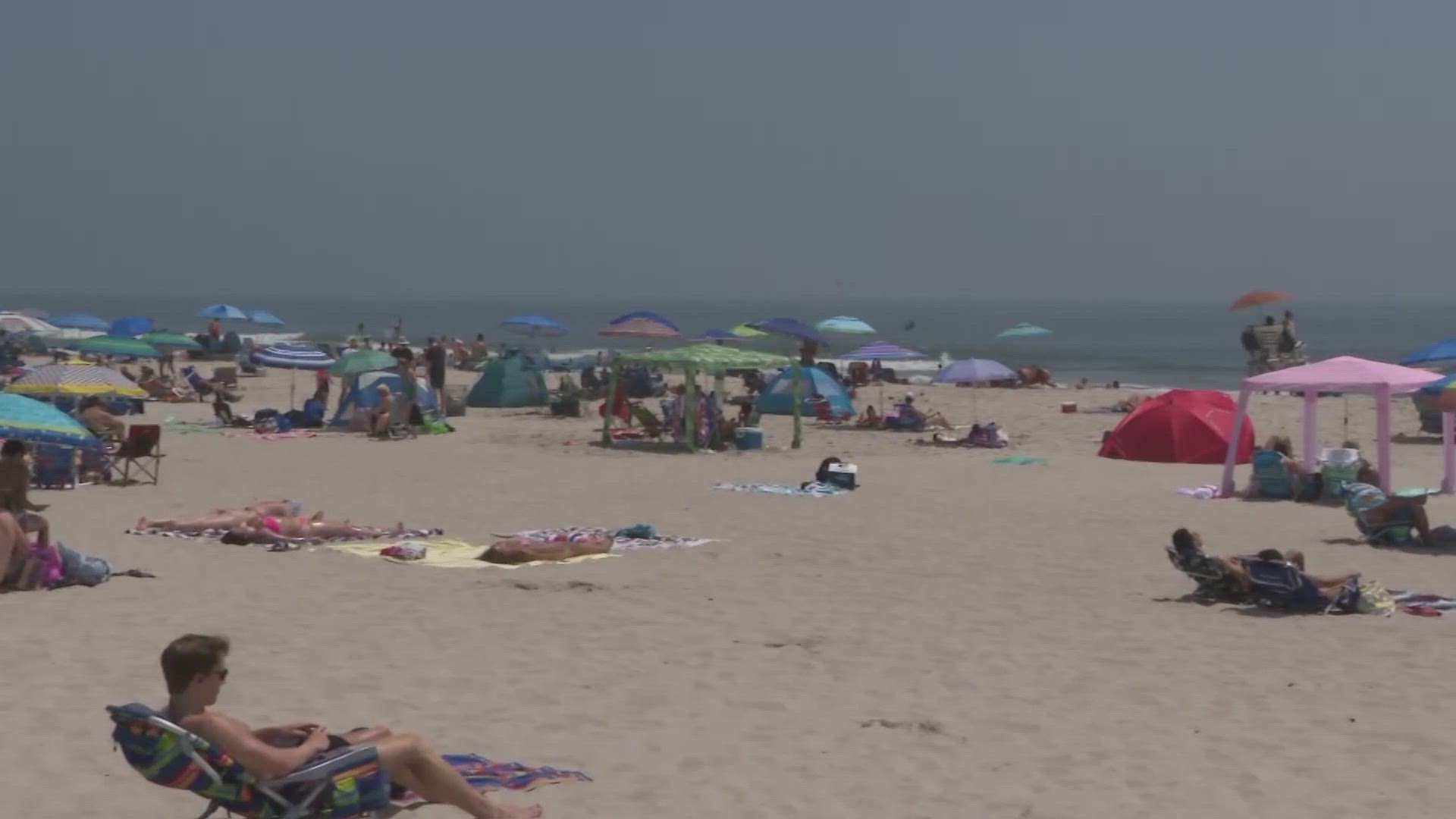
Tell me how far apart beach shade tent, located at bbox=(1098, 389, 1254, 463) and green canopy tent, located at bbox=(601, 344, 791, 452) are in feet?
13.2

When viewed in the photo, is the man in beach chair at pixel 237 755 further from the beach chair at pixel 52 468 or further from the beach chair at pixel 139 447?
the beach chair at pixel 139 447

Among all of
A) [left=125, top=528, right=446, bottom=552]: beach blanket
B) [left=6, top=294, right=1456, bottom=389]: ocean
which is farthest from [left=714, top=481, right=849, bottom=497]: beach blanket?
[left=6, top=294, right=1456, bottom=389]: ocean

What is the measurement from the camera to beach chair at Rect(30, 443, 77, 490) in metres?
13.9

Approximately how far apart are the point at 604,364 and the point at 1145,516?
20.9 metres

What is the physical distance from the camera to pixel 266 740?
16.2ft

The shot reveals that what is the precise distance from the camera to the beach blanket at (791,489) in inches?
581

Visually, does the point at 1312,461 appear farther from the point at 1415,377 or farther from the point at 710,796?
the point at 710,796

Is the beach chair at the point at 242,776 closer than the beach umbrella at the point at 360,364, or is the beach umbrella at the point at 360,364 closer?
the beach chair at the point at 242,776

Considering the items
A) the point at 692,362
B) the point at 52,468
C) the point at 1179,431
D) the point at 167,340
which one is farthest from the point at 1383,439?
the point at 167,340

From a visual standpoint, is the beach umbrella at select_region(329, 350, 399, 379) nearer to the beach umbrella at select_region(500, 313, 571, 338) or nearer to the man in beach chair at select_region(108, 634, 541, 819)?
the beach umbrella at select_region(500, 313, 571, 338)

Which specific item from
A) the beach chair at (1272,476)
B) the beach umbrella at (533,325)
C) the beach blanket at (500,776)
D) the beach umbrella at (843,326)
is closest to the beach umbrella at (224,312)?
the beach umbrella at (533,325)

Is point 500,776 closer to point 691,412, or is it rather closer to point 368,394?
point 691,412

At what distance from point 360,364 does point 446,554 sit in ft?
39.0

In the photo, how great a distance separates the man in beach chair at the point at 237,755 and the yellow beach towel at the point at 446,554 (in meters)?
5.30
